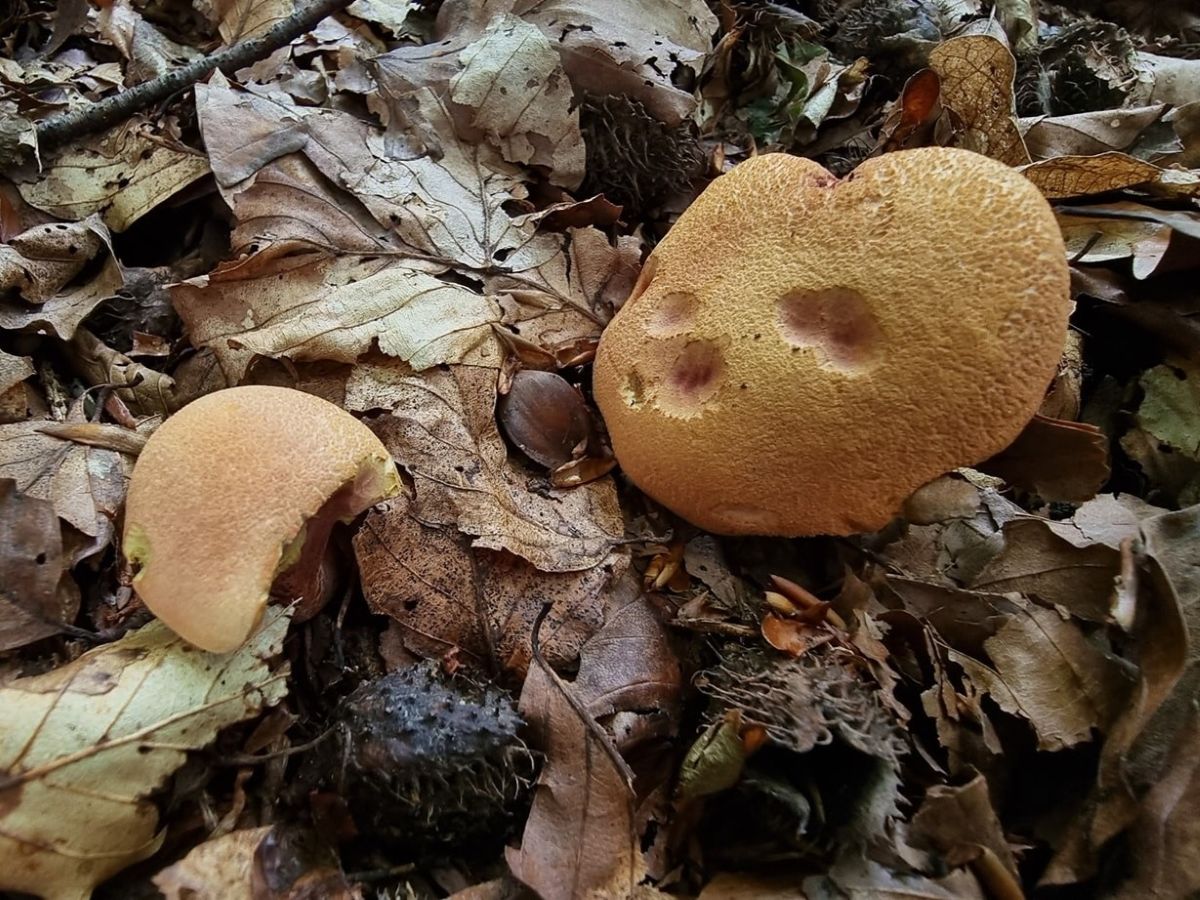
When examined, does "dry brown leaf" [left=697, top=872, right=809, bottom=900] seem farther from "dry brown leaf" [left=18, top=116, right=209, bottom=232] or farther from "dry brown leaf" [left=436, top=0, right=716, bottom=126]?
"dry brown leaf" [left=18, top=116, right=209, bottom=232]

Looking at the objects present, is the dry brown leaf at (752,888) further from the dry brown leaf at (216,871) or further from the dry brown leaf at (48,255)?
the dry brown leaf at (48,255)

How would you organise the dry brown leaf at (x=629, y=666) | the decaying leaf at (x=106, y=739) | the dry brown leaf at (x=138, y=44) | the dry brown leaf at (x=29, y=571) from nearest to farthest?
the decaying leaf at (x=106, y=739) < the dry brown leaf at (x=29, y=571) < the dry brown leaf at (x=629, y=666) < the dry brown leaf at (x=138, y=44)

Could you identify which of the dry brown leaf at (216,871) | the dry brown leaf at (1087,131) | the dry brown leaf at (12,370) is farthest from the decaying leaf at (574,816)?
the dry brown leaf at (1087,131)

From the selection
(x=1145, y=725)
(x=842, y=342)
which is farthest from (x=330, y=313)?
(x=1145, y=725)

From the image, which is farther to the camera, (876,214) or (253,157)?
(253,157)

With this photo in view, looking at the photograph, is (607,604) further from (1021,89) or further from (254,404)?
(1021,89)

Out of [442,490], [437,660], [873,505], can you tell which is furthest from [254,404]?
[873,505]
